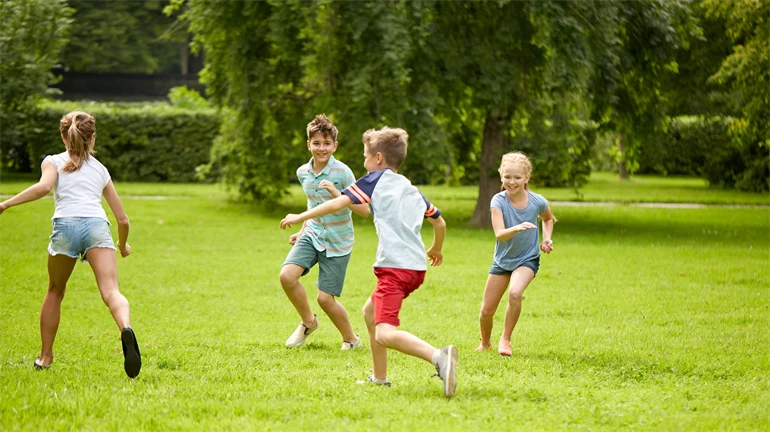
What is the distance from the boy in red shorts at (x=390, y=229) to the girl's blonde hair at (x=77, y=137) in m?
1.56

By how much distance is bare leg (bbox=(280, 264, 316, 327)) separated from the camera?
754 cm

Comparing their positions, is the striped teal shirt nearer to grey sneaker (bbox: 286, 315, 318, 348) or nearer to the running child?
grey sneaker (bbox: 286, 315, 318, 348)

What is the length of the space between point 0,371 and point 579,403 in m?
3.82

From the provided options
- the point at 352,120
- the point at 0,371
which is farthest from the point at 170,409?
the point at 352,120

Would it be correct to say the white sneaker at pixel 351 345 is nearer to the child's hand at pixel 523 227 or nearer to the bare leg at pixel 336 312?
the bare leg at pixel 336 312

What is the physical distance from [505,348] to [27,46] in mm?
19543

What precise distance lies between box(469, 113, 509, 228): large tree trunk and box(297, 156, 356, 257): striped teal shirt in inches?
453

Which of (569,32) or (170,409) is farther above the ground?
(569,32)

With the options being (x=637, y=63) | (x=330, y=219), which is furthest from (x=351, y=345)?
(x=637, y=63)

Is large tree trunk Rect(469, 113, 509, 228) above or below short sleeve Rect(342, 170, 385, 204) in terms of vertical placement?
below

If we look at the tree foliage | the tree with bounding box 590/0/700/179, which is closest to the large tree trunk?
the tree foliage

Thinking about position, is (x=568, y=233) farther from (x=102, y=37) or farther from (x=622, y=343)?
(x=102, y=37)

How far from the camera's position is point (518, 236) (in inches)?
293

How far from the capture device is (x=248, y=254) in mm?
14750
